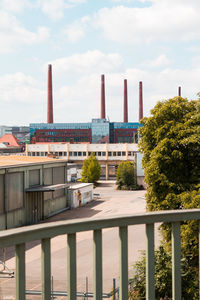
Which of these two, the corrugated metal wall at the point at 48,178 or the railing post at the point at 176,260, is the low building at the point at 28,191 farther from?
the railing post at the point at 176,260

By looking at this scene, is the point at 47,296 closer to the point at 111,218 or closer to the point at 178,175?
the point at 111,218

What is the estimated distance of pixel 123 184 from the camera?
52031 millimetres

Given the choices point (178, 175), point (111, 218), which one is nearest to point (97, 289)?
point (111, 218)

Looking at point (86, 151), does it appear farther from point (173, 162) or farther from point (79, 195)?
point (173, 162)

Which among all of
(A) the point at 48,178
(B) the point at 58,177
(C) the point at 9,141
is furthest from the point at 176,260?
(C) the point at 9,141

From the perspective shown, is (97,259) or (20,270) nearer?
(20,270)

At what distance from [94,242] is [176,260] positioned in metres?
0.69

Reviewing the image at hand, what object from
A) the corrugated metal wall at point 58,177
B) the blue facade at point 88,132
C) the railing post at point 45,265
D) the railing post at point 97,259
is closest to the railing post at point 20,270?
the railing post at point 45,265

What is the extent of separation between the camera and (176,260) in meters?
2.65

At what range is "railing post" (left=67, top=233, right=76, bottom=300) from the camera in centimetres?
230

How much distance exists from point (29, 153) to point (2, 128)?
12114 centimetres

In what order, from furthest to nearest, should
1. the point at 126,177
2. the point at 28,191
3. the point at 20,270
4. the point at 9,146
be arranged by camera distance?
the point at 9,146 → the point at 126,177 → the point at 28,191 → the point at 20,270

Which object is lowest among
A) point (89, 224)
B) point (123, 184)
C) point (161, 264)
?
point (123, 184)

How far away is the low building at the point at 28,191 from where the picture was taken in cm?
2505
